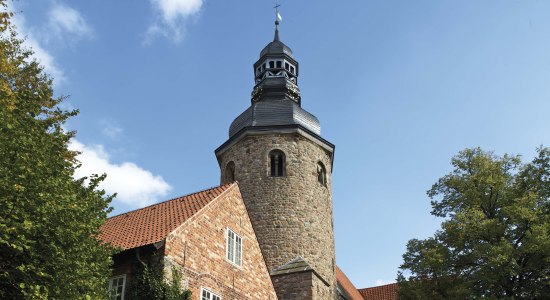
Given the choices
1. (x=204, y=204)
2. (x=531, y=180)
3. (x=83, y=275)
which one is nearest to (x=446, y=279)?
(x=531, y=180)

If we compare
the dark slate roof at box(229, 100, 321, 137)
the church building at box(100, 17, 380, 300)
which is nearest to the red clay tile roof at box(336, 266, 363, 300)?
the church building at box(100, 17, 380, 300)

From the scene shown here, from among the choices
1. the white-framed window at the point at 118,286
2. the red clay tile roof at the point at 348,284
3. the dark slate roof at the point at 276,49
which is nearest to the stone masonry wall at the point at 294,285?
the white-framed window at the point at 118,286

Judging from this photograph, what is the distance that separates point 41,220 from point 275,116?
16.9 metres

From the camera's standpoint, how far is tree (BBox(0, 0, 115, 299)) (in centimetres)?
888

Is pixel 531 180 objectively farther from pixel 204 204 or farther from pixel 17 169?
pixel 17 169

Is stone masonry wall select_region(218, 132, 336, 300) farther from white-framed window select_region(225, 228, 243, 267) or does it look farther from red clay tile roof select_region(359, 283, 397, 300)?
red clay tile roof select_region(359, 283, 397, 300)

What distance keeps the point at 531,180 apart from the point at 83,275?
1589cm

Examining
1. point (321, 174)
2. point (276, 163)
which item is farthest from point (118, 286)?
point (321, 174)

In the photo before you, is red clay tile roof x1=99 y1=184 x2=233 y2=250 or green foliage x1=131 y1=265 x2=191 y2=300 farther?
red clay tile roof x1=99 y1=184 x2=233 y2=250

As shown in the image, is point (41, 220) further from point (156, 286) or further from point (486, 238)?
point (486, 238)

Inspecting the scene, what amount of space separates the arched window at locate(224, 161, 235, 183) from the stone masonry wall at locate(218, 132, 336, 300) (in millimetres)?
247

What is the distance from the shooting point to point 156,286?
12406 mm

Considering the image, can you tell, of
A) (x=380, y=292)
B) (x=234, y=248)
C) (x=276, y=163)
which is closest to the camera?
(x=234, y=248)

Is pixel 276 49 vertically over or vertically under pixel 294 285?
over
